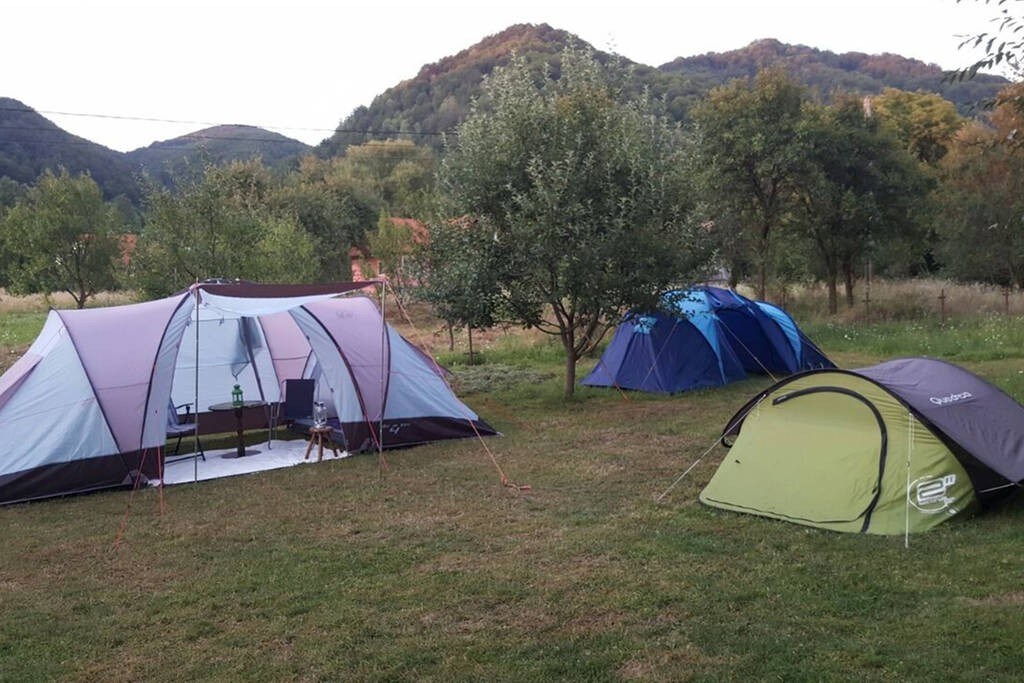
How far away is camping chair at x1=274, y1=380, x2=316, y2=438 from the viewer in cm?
1072

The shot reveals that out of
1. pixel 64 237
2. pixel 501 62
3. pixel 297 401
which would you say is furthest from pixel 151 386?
pixel 501 62

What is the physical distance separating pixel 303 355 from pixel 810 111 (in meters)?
13.2

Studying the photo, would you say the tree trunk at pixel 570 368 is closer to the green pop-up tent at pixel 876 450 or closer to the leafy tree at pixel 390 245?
the green pop-up tent at pixel 876 450

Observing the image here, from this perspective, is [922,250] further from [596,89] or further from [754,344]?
[596,89]

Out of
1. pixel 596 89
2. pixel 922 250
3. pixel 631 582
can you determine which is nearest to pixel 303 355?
pixel 596 89

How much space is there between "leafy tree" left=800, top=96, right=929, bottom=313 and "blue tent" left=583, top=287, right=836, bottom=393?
19.2 ft

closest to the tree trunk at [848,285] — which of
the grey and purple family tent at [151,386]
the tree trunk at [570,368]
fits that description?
the tree trunk at [570,368]

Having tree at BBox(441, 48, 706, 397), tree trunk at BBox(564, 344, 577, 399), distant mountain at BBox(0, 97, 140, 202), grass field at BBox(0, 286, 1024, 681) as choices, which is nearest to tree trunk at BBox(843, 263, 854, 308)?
tree at BBox(441, 48, 706, 397)

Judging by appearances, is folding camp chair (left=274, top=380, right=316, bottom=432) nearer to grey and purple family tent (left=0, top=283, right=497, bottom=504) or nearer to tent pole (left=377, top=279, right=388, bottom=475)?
grey and purple family tent (left=0, top=283, right=497, bottom=504)

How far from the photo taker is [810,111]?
18719 mm

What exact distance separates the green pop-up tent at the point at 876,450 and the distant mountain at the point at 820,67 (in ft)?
157

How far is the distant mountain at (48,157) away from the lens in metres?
43.5

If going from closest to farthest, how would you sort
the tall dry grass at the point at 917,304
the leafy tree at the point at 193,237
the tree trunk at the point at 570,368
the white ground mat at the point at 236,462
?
the white ground mat at the point at 236,462
the tree trunk at the point at 570,368
the leafy tree at the point at 193,237
the tall dry grass at the point at 917,304

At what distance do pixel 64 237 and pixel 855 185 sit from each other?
2042 cm
